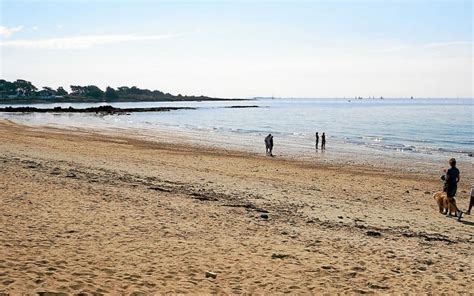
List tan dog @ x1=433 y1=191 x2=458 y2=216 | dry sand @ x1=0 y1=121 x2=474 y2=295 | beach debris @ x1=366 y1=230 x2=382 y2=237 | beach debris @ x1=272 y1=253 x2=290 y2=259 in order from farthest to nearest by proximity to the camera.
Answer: tan dog @ x1=433 y1=191 x2=458 y2=216 < beach debris @ x1=366 y1=230 x2=382 y2=237 < beach debris @ x1=272 y1=253 x2=290 y2=259 < dry sand @ x1=0 y1=121 x2=474 y2=295

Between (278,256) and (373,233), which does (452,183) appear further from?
(278,256)

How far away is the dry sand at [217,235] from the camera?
24.1ft

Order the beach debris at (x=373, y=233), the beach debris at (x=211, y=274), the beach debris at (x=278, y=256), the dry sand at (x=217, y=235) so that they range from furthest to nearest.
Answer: the beach debris at (x=373, y=233) → the beach debris at (x=278, y=256) → the beach debris at (x=211, y=274) → the dry sand at (x=217, y=235)

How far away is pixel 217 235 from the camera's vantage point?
10172mm

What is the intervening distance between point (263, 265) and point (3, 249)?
4575mm

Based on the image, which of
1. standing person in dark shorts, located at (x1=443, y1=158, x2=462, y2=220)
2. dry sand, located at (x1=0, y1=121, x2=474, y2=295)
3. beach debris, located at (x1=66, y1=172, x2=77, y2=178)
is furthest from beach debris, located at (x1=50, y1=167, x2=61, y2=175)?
standing person in dark shorts, located at (x1=443, y1=158, x2=462, y2=220)

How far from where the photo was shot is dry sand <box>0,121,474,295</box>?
736 centimetres

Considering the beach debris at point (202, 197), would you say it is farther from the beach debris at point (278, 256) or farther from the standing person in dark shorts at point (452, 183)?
the standing person in dark shorts at point (452, 183)

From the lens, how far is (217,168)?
22.3 meters

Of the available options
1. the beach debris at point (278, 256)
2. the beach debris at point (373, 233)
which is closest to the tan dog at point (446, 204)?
the beach debris at point (373, 233)

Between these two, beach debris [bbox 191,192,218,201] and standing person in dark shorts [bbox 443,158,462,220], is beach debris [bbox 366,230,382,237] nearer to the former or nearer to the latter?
standing person in dark shorts [bbox 443,158,462,220]

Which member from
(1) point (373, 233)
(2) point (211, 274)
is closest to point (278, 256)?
(2) point (211, 274)

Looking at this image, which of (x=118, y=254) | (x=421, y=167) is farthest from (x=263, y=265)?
(x=421, y=167)

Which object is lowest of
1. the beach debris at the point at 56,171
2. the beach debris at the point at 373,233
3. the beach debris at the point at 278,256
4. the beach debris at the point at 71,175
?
the beach debris at the point at 373,233
